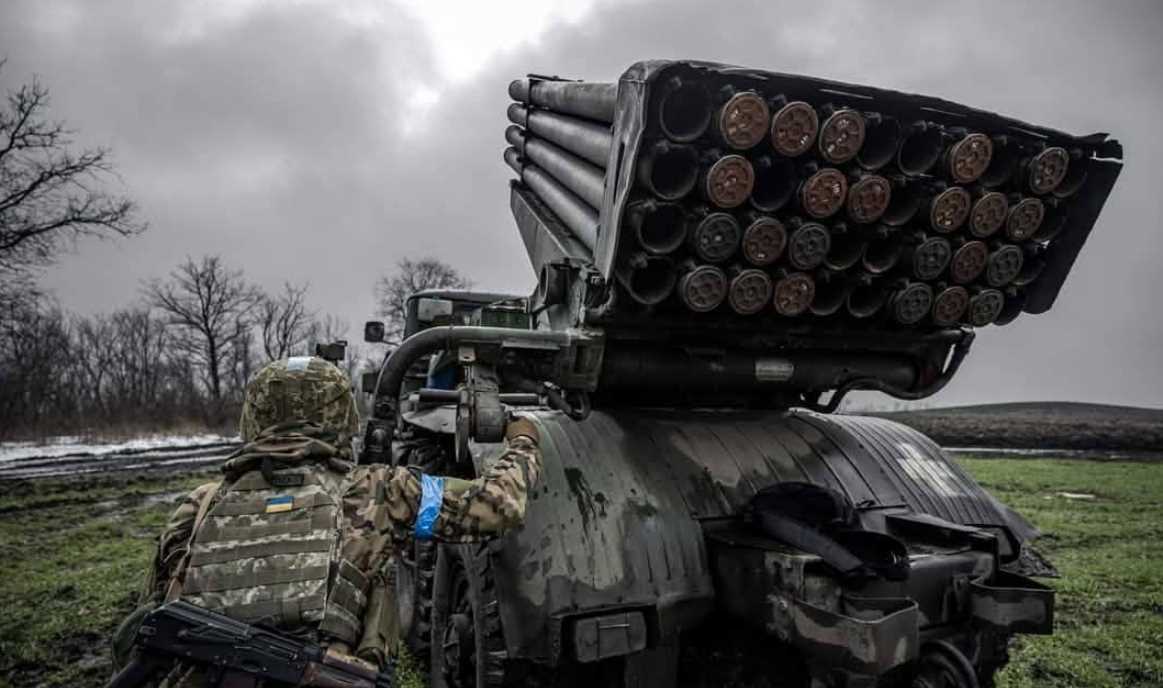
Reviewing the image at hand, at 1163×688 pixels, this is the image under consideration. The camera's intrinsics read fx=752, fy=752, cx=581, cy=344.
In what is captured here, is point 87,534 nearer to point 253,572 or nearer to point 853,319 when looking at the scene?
point 253,572

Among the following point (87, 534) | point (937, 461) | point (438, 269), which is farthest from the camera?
point (438, 269)

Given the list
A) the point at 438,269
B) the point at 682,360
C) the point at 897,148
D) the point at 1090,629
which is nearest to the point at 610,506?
the point at 682,360

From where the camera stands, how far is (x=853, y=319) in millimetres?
3895

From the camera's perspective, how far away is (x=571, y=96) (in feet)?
14.0

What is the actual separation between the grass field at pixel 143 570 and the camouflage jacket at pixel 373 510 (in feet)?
11.0

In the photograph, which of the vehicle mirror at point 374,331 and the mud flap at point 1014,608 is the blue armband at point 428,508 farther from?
the vehicle mirror at point 374,331

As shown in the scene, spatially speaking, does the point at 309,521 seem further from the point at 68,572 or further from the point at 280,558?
the point at 68,572

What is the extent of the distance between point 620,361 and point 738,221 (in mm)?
999

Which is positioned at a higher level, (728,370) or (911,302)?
(911,302)

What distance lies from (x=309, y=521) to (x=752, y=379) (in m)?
2.54

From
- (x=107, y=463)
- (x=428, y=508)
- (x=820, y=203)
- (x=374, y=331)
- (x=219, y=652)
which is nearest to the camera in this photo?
(x=219, y=652)

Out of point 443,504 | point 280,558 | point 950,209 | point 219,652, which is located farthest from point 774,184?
point 219,652

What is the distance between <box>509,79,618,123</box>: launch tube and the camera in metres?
3.70

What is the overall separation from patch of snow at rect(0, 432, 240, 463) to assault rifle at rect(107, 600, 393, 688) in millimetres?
19564
